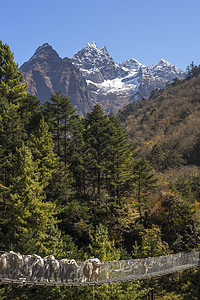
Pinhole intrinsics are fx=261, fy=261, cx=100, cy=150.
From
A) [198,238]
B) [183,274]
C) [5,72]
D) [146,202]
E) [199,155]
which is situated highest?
[5,72]

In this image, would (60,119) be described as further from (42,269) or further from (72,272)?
(72,272)

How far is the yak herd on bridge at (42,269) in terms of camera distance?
14648 mm

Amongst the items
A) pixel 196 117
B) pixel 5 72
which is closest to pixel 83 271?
pixel 5 72

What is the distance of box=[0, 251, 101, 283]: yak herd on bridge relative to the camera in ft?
48.1

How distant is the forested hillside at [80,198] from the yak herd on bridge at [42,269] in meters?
3.95

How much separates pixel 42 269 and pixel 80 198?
46.8 ft

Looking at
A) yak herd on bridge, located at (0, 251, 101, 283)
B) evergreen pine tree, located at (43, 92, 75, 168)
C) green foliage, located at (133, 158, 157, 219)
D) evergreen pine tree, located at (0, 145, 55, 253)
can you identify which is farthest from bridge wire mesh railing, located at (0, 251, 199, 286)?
evergreen pine tree, located at (43, 92, 75, 168)

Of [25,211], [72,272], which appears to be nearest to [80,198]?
[25,211]

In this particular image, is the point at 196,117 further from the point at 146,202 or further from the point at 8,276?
the point at 8,276

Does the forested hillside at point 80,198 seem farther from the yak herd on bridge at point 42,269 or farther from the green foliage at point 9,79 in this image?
the yak herd on bridge at point 42,269

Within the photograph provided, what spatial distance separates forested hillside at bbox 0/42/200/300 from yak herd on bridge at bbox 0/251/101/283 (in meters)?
3.95

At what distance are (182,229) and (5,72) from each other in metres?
28.7

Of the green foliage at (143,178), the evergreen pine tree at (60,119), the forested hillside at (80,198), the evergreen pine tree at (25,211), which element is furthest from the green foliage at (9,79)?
the green foliage at (143,178)

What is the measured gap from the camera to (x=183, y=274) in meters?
24.9
